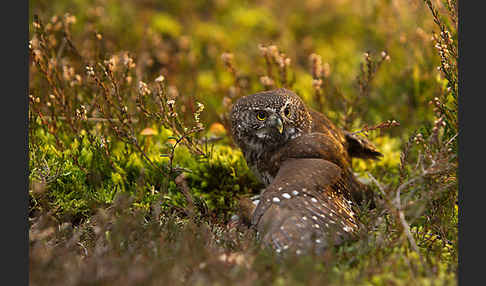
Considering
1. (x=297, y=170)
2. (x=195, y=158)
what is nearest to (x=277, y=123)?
(x=297, y=170)

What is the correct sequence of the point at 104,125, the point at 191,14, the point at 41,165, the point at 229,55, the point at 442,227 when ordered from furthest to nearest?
the point at 191,14 → the point at 229,55 → the point at 104,125 → the point at 41,165 → the point at 442,227

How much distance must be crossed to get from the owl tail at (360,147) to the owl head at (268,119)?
562mm

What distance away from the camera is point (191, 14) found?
8992 mm

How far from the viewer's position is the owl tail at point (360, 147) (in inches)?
164

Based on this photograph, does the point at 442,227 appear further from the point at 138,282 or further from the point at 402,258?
the point at 138,282

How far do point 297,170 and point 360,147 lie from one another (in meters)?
1.16

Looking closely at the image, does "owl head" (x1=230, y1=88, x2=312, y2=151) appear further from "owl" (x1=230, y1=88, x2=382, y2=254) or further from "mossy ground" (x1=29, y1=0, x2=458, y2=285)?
"mossy ground" (x1=29, y1=0, x2=458, y2=285)

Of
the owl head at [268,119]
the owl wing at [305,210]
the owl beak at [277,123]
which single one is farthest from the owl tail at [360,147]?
the owl beak at [277,123]

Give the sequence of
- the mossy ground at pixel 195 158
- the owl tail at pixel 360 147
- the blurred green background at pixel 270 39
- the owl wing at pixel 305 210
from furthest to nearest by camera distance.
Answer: the blurred green background at pixel 270 39 → the owl tail at pixel 360 147 → the owl wing at pixel 305 210 → the mossy ground at pixel 195 158

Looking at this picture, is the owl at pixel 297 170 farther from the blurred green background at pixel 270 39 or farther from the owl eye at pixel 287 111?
the blurred green background at pixel 270 39

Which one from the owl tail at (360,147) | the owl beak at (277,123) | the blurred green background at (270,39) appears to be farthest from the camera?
the blurred green background at (270,39)

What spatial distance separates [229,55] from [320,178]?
211 centimetres

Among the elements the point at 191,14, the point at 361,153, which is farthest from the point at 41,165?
the point at 191,14

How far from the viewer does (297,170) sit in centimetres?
326
